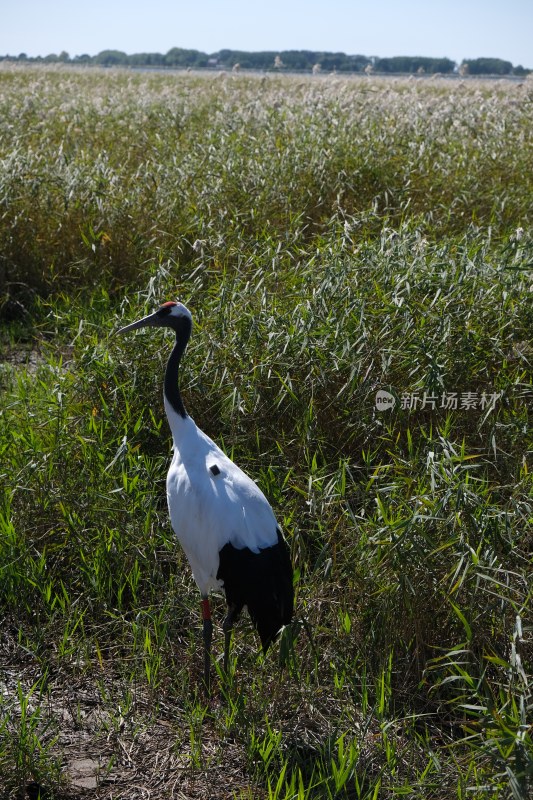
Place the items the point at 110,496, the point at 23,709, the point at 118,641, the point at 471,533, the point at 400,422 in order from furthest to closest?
the point at 400,422 → the point at 110,496 → the point at 118,641 → the point at 471,533 → the point at 23,709

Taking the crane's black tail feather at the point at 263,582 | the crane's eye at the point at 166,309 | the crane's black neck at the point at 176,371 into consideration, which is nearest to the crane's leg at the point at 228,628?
the crane's black tail feather at the point at 263,582

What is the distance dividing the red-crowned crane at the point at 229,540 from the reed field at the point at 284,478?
5.3 inches

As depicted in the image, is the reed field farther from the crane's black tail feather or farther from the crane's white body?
the crane's white body

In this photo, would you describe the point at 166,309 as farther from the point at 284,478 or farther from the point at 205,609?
the point at 205,609

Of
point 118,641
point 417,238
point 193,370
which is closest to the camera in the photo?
point 118,641

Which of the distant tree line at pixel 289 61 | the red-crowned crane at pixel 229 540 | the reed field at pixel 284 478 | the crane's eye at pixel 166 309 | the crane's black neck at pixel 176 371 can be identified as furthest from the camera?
the distant tree line at pixel 289 61

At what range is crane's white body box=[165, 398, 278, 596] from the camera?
9.25ft

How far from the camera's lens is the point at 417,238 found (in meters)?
4.97

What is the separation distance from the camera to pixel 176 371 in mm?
3258

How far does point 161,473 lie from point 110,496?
382 millimetres

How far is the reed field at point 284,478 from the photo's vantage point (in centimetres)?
268

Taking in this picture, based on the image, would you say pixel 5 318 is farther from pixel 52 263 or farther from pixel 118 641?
pixel 118 641

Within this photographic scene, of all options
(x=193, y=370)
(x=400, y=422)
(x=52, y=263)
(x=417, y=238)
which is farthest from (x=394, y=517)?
(x=52, y=263)

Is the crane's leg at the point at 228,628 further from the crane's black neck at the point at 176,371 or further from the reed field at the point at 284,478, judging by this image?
the crane's black neck at the point at 176,371
